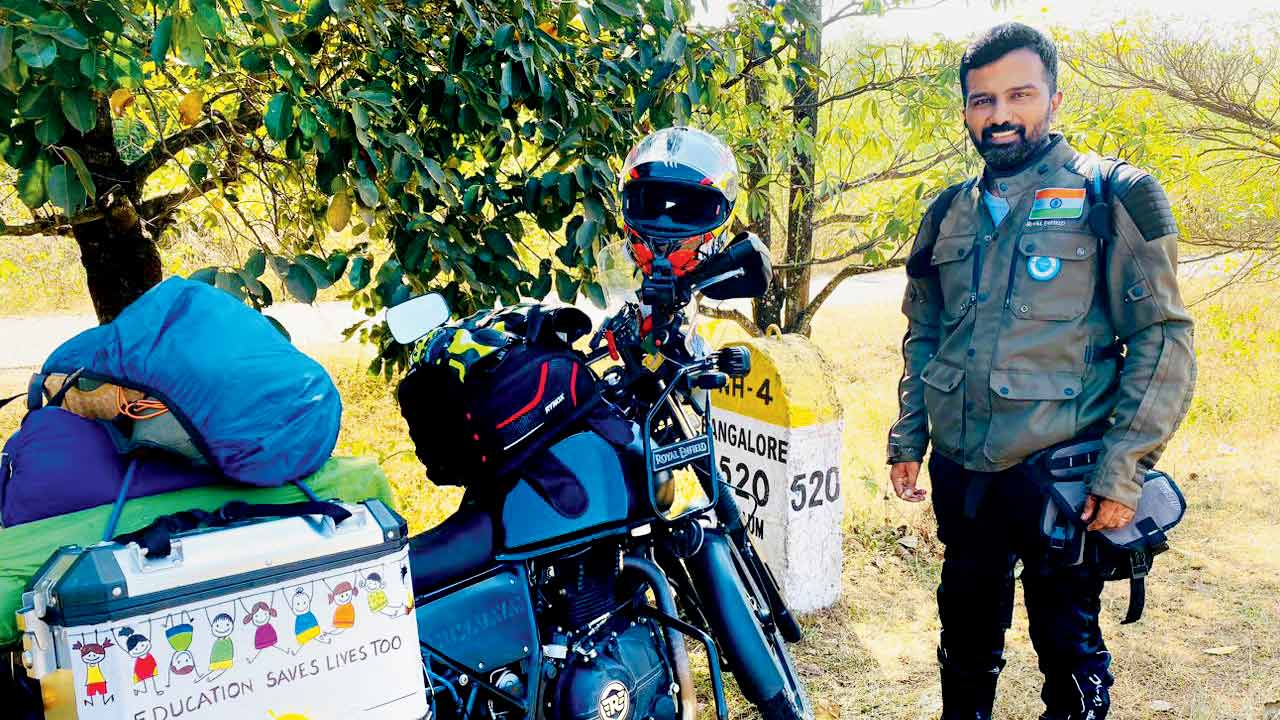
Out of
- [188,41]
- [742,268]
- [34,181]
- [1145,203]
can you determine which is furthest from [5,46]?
[1145,203]

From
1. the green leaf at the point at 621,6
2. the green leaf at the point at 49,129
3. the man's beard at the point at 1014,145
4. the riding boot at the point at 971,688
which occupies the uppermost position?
the green leaf at the point at 621,6

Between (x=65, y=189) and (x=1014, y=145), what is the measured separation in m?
Result: 2.43

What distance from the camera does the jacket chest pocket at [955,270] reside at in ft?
8.81

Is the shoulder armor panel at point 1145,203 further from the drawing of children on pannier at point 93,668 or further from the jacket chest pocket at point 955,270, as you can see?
the drawing of children on pannier at point 93,668

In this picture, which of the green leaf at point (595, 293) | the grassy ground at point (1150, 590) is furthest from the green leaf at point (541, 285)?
the grassy ground at point (1150, 590)

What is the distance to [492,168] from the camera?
Result: 3.27 m

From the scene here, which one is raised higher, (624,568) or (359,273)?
(359,273)

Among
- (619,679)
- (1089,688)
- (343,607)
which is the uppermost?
(343,607)

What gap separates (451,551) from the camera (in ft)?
7.14

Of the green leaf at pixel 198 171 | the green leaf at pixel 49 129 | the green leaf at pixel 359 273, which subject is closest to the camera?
the green leaf at pixel 49 129

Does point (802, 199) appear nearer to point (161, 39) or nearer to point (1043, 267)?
point (1043, 267)

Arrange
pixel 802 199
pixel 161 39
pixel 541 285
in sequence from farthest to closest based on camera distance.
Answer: pixel 802 199, pixel 541 285, pixel 161 39

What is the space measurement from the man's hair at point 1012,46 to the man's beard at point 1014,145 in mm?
125

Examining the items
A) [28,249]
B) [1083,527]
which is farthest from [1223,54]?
[28,249]
